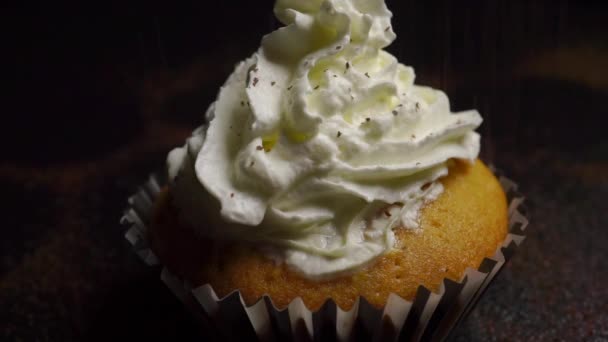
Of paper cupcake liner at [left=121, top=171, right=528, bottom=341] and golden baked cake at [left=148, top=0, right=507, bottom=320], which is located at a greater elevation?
golden baked cake at [left=148, top=0, right=507, bottom=320]

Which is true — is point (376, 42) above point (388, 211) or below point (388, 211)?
above

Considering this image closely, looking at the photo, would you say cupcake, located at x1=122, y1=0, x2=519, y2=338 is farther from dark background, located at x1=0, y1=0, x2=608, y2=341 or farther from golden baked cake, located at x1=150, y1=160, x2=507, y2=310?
dark background, located at x1=0, y1=0, x2=608, y2=341

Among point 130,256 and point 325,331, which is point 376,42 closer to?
point 325,331

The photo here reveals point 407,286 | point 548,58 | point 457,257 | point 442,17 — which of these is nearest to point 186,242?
point 407,286

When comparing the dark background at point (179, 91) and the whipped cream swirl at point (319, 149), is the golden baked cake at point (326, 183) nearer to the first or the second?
the whipped cream swirl at point (319, 149)

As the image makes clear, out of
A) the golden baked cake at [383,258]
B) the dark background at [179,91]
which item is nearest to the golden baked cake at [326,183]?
the golden baked cake at [383,258]

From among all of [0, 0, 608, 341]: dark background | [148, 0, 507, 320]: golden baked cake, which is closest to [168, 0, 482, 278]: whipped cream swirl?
[148, 0, 507, 320]: golden baked cake
